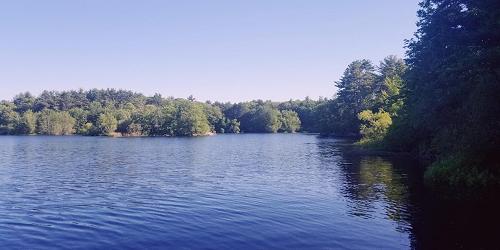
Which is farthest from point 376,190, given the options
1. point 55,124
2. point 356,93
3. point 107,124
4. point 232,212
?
point 55,124

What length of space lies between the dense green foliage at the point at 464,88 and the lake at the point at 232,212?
4.39 metres

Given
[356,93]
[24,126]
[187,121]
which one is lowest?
[24,126]

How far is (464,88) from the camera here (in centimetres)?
3200

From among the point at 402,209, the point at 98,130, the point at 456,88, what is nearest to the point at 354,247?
the point at 402,209

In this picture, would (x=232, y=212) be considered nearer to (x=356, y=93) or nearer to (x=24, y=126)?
(x=356, y=93)

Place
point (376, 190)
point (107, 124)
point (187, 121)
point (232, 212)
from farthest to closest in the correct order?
1. point (187, 121)
2. point (107, 124)
3. point (376, 190)
4. point (232, 212)

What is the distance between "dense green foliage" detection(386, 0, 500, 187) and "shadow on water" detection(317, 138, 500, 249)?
3498 mm

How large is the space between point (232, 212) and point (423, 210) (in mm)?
11867

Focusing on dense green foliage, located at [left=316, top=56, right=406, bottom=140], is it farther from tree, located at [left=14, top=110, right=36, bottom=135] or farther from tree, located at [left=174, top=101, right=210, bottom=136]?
tree, located at [left=14, top=110, right=36, bottom=135]

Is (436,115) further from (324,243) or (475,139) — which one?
(324,243)

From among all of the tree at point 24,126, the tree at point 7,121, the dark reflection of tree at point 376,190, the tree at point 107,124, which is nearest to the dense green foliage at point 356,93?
the dark reflection of tree at point 376,190

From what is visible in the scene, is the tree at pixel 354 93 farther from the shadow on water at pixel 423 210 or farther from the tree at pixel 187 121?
the shadow on water at pixel 423 210

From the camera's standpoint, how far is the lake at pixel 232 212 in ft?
66.6

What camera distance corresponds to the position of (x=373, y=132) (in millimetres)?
89562
